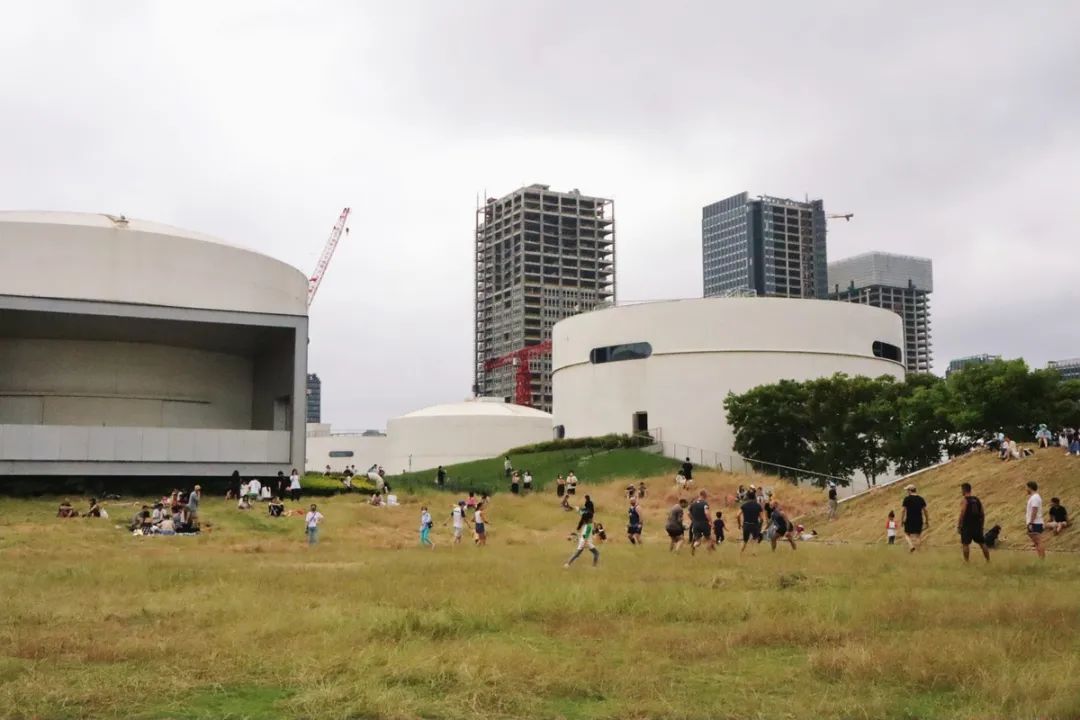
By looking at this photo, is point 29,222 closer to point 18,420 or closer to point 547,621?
point 18,420

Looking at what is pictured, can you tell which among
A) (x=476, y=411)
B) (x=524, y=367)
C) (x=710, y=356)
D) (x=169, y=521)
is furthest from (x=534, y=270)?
(x=169, y=521)

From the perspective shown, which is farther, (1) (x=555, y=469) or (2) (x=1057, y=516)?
(1) (x=555, y=469)

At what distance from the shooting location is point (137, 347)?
4894cm

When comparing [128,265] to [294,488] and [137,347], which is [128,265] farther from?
[294,488]

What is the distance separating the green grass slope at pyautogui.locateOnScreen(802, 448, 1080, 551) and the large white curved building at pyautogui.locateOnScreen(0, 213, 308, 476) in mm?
23884

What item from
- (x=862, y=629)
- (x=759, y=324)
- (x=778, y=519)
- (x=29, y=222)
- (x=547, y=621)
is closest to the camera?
(x=862, y=629)

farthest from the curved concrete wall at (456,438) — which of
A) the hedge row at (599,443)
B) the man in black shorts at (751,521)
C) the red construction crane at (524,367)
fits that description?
the man in black shorts at (751,521)

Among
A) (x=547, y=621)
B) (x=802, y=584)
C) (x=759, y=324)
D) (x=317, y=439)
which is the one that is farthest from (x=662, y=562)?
(x=317, y=439)

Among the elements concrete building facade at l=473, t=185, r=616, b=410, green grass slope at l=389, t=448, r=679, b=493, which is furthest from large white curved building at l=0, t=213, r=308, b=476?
concrete building facade at l=473, t=185, r=616, b=410

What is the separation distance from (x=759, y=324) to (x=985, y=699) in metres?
64.2

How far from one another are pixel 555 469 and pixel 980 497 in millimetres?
33671

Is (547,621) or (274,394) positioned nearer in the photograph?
(547,621)

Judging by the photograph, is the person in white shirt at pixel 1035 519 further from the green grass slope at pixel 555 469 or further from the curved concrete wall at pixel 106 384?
the curved concrete wall at pixel 106 384

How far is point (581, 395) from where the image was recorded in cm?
7800
